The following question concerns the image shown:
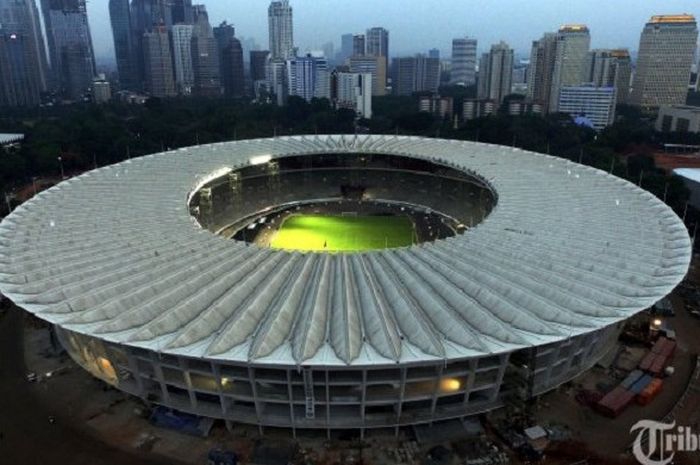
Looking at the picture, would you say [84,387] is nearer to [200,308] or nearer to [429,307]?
[200,308]

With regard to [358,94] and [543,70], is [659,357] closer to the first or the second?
[358,94]

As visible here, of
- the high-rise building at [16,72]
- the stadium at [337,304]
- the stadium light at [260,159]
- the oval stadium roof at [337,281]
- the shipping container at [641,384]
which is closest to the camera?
the oval stadium roof at [337,281]

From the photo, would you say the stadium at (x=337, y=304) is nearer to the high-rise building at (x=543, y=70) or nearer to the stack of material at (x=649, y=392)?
the stack of material at (x=649, y=392)

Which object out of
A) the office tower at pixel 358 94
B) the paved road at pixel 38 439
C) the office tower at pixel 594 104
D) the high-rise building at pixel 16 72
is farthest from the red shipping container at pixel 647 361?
the high-rise building at pixel 16 72

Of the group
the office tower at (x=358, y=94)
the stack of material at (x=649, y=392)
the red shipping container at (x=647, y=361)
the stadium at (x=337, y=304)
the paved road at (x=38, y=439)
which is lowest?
the paved road at (x=38, y=439)

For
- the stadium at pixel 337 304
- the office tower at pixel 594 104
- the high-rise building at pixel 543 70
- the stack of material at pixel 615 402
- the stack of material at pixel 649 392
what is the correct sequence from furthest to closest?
the high-rise building at pixel 543 70, the office tower at pixel 594 104, the stack of material at pixel 649 392, the stack of material at pixel 615 402, the stadium at pixel 337 304

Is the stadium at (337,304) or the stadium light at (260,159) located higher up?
the stadium light at (260,159)

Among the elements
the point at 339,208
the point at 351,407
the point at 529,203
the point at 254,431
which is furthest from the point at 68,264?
the point at 339,208

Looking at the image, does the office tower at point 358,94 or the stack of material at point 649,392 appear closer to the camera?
the stack of material at point 649,392
